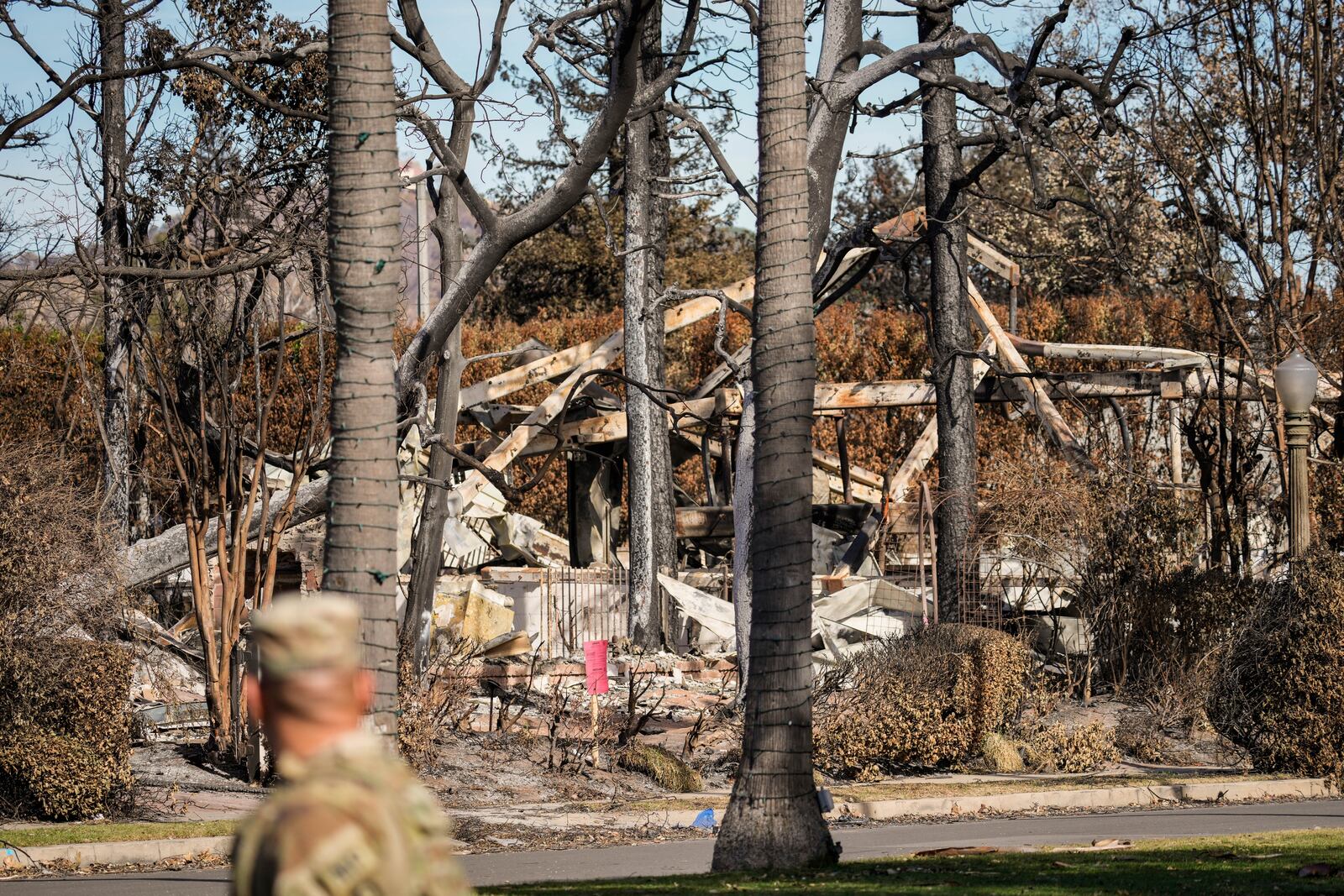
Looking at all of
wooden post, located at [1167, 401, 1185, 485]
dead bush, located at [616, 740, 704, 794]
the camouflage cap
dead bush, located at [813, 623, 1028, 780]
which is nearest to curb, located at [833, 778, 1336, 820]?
dead bush, located at [813, 623, 1028, 780]

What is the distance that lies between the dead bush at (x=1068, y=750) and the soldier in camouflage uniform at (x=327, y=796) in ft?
44.8

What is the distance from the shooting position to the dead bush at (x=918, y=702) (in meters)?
15.1

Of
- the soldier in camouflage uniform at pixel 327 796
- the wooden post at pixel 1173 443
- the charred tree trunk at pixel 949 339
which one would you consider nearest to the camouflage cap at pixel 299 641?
the soldier in camouflage uniform at pixel 327 796

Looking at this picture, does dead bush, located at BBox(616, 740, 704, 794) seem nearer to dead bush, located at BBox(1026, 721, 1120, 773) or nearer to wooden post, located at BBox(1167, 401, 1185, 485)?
dead bush, located at BBox(1026, 721, 1120, 773)

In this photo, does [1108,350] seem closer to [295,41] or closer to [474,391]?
[474,391]

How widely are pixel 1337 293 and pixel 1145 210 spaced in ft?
38.9

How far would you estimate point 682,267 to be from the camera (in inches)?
1715

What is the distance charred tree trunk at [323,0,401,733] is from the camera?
649cm

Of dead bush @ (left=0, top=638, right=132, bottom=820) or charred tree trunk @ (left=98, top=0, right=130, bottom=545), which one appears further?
charred tree trunk @ (left=98, top=0, right=130, bottom=545)

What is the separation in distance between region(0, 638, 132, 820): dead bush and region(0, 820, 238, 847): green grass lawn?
338 mm

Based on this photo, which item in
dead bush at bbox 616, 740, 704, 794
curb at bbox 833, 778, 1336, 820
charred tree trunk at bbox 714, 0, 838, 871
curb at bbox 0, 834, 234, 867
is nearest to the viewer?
charred tree trunk at bbox 714, 0, 838, 871

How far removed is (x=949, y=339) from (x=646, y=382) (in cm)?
454


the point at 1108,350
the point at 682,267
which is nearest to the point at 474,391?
the point at 1108,350

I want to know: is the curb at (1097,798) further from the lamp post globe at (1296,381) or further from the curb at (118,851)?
the curb at (118,851)
